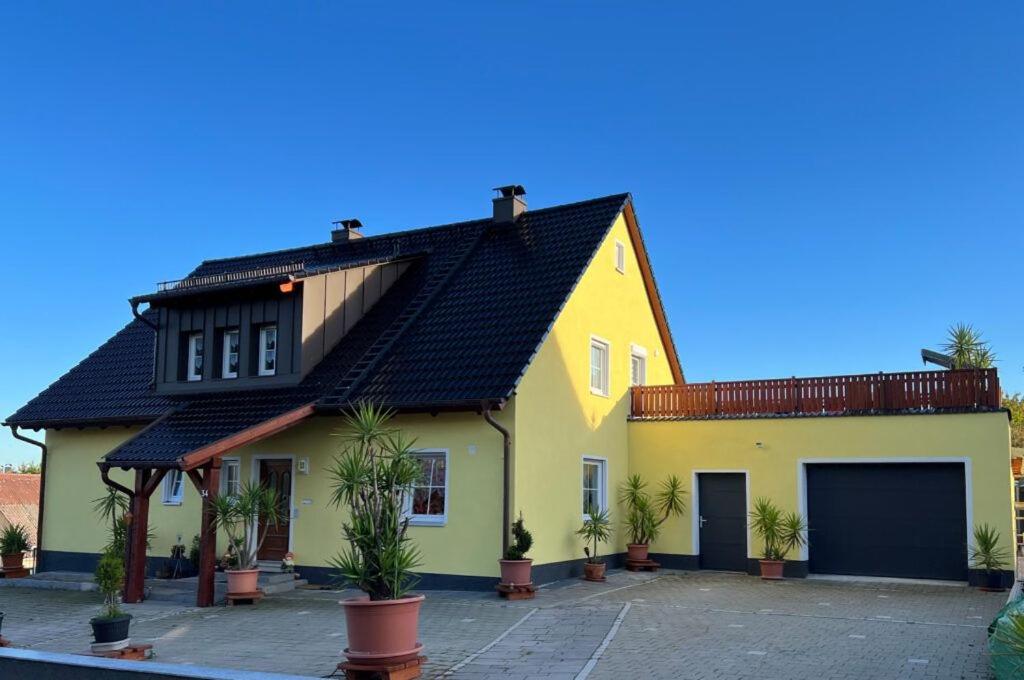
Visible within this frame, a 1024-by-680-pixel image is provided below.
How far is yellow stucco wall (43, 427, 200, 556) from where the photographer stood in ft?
60.7

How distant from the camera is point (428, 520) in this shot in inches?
586

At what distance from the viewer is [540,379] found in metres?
15.3

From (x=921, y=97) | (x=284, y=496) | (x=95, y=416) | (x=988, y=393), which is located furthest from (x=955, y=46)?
(x=95, y=416)

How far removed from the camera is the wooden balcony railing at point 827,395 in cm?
1573

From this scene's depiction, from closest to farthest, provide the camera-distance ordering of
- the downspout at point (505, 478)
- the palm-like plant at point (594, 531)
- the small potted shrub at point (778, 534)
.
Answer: the downspout at point (505, 478) < the palm-like plant at point (594, 531) < the small potted shrub at point (778, 534)

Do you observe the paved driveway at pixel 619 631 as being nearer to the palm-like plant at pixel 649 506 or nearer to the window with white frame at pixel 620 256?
the palm-like plant at pixel 649 506

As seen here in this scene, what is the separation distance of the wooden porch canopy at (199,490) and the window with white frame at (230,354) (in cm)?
380

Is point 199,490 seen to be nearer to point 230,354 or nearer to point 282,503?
point 282,503

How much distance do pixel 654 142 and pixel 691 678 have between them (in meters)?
17.5

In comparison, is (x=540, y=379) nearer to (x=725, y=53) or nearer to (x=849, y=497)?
(x=849, y=497)

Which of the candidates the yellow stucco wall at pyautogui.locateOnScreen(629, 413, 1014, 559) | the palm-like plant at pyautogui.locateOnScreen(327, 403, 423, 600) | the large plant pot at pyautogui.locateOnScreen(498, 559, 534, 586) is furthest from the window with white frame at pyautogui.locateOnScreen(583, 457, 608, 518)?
the palm-like plant at pyautogui.locateOnScreen(327, 403, 423, 600)

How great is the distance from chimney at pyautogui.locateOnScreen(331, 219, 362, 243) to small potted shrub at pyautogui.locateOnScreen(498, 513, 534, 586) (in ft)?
36.6

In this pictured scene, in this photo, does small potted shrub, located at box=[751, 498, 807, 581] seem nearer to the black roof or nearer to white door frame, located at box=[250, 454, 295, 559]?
the black roof

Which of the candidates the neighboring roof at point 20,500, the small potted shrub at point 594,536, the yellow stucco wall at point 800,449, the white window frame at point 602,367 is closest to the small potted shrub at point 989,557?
the yellow stucco wall at point 800,449
